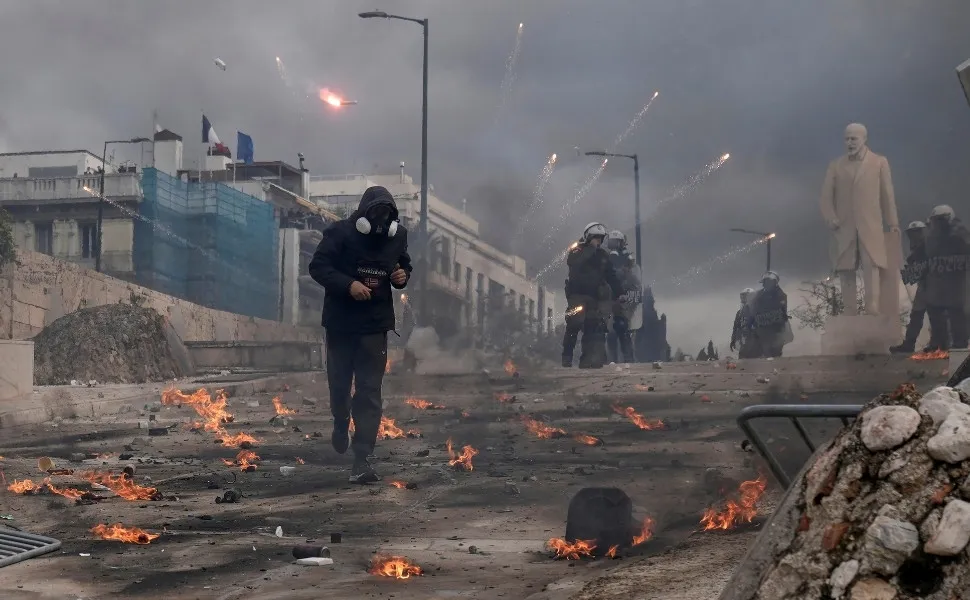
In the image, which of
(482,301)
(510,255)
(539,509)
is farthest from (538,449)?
(510,255)

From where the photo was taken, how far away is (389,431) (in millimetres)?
9648

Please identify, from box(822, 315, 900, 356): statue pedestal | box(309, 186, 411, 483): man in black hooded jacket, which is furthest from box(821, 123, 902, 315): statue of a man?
box(309, 186, 411, 483): man in black hooded jacket

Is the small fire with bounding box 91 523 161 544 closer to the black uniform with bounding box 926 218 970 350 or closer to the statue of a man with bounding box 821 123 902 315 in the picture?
the black uniform with bounding box 926 218 970 350

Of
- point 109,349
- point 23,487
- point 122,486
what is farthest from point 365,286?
point 109,349

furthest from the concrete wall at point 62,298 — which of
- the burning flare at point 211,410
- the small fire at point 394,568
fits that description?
the small fire at point 394,568

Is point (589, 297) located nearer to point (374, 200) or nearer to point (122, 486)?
point (374, 200)

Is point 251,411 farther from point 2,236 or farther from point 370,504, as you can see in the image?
point 2,236

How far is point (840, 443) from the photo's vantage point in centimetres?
254

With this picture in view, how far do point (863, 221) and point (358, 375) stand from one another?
11.8 m

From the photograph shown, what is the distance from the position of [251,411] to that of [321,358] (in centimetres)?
1268

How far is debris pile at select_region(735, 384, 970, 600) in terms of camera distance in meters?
2.21

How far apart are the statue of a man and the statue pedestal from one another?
0.32 meters

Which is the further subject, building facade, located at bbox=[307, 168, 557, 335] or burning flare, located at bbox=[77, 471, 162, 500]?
building facade, located at bbox=[307, 168, 557, 335]

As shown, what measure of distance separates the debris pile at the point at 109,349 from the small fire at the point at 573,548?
14.8 m
